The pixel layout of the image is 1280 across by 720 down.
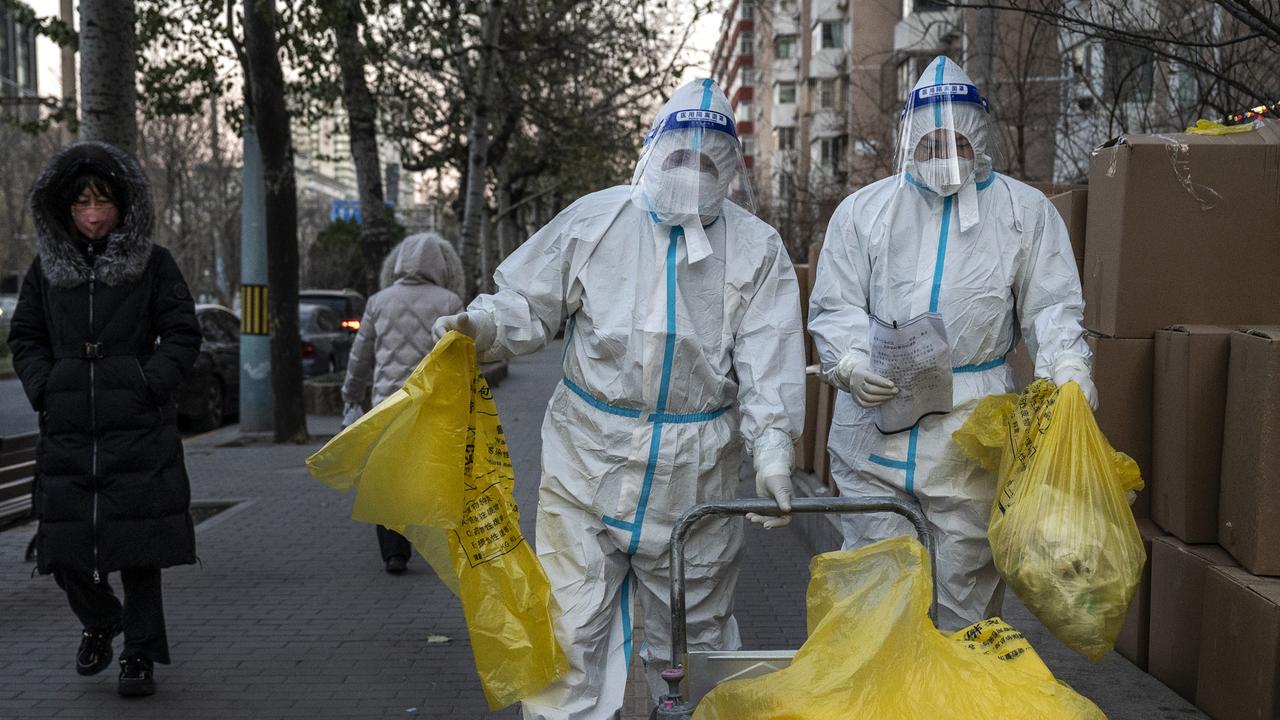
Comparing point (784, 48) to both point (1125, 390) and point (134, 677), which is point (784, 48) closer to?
point (1125, 390)

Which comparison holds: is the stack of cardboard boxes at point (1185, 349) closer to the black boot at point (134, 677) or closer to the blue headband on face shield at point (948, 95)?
the blue headband on face shield at point (948, 95)

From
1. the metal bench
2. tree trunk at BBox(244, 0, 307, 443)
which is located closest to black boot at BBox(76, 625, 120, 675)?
the metal bench

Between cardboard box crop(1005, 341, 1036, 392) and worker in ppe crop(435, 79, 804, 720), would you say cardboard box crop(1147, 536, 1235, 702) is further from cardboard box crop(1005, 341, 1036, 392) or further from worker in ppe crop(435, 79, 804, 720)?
worker in ppe crop(435, 79, 804, 720)

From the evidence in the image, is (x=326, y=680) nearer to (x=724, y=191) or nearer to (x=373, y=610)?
(x=373, y=610)

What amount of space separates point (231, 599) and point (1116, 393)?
14.0 ft

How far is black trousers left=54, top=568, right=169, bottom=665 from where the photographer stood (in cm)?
456

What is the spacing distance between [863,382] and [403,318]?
3.68 metres

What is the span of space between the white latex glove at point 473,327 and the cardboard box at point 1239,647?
213cm

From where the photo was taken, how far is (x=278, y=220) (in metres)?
11.4

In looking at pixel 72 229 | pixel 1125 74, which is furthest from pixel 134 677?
pixel 1125 74

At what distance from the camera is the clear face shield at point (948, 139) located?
138 inches

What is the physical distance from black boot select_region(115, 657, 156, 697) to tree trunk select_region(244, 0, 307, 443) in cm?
717

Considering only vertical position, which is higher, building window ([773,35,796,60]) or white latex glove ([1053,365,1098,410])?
building window ([773,35,796,60])

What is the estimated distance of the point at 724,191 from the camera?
3367mm
